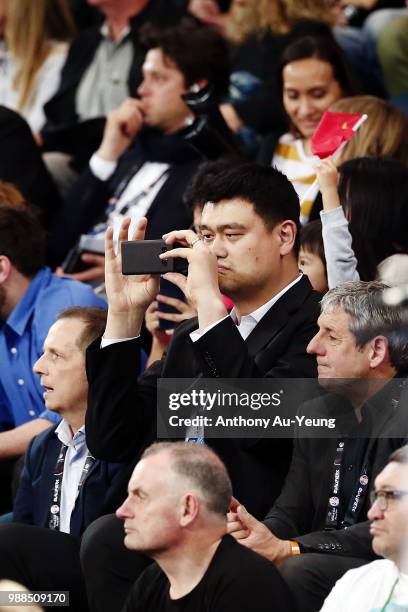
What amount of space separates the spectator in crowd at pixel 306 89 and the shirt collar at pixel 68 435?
1459 millimetres

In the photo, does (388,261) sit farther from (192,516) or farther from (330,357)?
(192,516)

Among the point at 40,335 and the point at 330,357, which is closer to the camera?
the point at 330,357

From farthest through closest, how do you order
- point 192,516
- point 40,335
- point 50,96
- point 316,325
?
1. point 50,96
2. point 40,335
3. point 316,325
4. point 192,516

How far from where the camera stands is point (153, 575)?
3189mm

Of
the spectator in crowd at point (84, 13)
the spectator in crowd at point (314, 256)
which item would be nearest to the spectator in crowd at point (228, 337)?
the spectator in crowd at point (314, 256)

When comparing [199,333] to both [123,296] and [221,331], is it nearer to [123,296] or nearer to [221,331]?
[221,331]

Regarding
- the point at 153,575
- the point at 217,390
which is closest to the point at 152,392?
the point at 217,390

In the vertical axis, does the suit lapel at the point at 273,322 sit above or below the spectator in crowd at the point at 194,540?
above

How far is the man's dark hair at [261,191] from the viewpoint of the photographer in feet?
12.7

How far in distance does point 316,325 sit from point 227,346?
404 mm

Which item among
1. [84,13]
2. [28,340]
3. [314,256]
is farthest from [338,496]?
[84,13]

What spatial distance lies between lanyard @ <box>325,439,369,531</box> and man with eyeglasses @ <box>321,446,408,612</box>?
403 millimetres

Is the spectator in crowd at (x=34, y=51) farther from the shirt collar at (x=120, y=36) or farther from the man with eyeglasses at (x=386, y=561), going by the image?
the man with eyeglasses at (x=386, y=561)

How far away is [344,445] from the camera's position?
349cm
